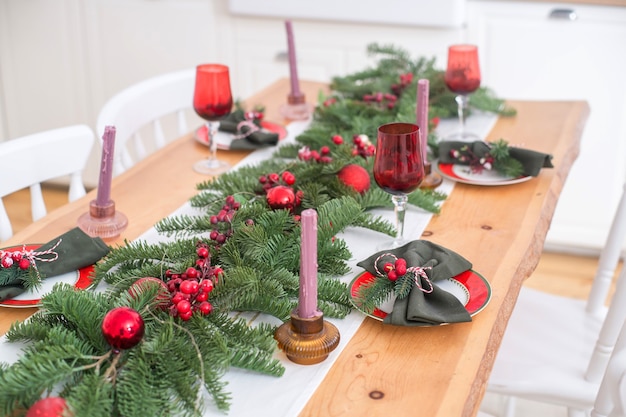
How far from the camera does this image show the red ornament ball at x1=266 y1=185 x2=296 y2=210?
1333 millimetres

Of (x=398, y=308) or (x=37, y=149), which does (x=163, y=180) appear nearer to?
(x=37, y=149)

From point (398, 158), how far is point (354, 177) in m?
0.26

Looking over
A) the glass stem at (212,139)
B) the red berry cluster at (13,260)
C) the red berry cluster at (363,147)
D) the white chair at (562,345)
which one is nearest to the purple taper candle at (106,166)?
the red berry cluster at (13,260)

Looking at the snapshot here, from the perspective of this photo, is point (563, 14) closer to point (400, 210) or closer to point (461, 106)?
point (461, 106)

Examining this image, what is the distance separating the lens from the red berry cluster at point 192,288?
1027 millimetres

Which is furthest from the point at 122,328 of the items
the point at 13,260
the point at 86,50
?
the point at 86,50

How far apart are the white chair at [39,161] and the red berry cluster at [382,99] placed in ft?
2.07

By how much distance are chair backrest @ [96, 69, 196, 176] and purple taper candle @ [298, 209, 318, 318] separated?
0.92 m

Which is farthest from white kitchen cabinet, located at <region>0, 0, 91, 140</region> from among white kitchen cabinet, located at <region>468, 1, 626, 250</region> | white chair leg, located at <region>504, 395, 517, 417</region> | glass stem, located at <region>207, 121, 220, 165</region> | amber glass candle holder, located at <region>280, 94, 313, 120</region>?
white chair leg, located at <region>504, 395, 517, 417</region>

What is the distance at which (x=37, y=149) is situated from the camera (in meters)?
1.60

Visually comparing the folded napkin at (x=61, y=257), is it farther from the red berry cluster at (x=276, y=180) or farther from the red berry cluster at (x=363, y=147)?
the red berry cluster at (x=363, y=147)

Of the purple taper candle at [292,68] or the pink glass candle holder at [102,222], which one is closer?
Answer: the pink glass candle holder at [102,222]

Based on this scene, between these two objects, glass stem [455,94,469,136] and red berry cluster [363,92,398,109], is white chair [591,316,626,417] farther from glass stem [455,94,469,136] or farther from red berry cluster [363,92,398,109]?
red berry cluster [363,92,398,109]

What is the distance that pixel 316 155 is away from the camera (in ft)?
5.04
